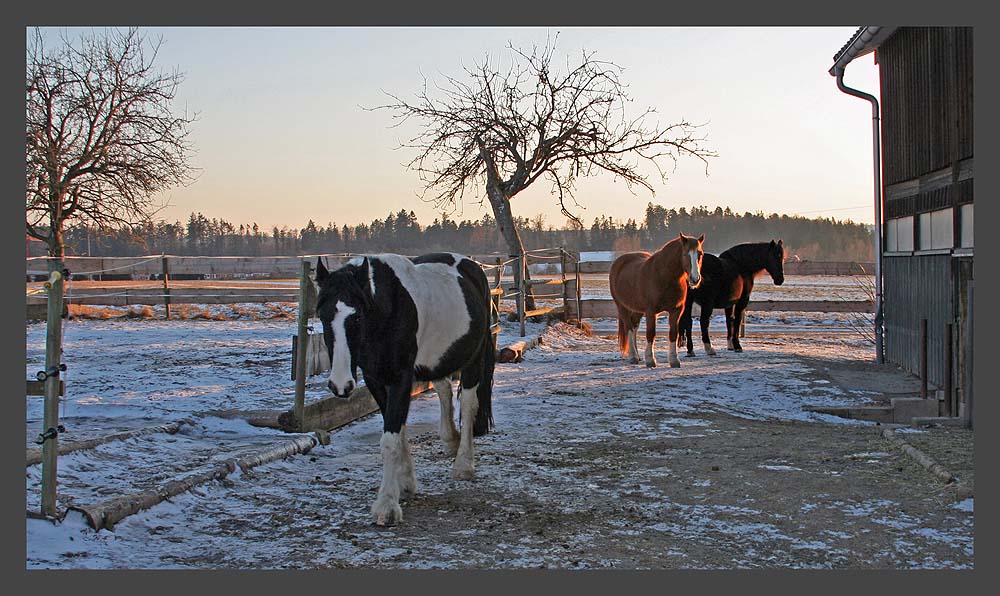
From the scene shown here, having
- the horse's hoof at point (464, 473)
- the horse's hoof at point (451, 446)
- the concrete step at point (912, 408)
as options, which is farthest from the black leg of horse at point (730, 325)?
the horse's hoof at point (464, 473)

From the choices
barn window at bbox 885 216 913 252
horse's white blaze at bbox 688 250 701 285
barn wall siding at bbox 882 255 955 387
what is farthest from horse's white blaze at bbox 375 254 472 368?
barn window at bbox 885 216 913 252

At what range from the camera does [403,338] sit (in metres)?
5.06

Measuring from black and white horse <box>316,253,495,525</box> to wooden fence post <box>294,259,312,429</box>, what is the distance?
1311 millimetres

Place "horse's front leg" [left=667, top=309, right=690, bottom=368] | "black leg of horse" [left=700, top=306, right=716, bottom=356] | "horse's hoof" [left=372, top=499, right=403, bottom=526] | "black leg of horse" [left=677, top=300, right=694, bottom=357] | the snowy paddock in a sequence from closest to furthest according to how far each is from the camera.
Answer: the snowy paddock, "horse's hoof" [left=372, top=499, right=403, bottom=526], "horse's front leg" [left=667, top=309, right=690, bottom=368], "black leg of horse" [left=677, top=300, right=694, bottom=357], "black leg of horse" [left=700, top=306, right=716, bottom=356]

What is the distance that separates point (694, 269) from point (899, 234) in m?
3.18

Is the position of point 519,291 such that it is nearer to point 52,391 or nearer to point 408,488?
point 408,488

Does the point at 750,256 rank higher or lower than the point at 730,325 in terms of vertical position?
higher

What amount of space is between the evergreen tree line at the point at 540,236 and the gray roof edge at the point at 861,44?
27.0 metres

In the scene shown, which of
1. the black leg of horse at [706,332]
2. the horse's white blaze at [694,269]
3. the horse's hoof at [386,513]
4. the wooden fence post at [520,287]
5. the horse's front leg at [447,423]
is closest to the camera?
the horse's hoof at [386,513]

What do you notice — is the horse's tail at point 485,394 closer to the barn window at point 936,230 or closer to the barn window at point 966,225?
the barn window at point 966,225

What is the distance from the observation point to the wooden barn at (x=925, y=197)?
8680 mm

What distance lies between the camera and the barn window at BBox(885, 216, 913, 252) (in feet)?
37.7

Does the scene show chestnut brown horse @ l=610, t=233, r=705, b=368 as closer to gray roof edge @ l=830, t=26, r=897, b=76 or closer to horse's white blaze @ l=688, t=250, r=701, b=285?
horse's white blaze @ l=688, t=250, r=701, b=285

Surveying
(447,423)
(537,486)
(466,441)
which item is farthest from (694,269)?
(537,486)
